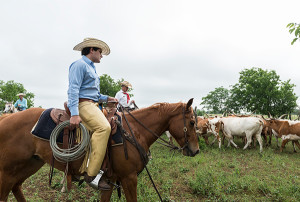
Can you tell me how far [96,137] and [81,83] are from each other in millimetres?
922

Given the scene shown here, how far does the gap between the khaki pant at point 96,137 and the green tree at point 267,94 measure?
1287 inches

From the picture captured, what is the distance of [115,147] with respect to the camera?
3139 mm

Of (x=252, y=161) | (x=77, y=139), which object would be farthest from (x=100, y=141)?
(x=252, y=161)

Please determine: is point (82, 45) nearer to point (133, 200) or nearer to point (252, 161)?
point (133, 200)

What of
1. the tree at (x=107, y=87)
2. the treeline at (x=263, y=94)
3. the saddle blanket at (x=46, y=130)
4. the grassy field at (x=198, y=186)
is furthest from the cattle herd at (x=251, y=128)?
the tree at (x=107, y=87)

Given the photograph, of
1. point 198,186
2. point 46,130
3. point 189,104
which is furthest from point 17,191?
point 198,186

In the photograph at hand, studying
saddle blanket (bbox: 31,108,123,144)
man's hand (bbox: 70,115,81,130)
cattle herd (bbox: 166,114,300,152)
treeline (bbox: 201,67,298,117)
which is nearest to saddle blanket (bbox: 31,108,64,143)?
saddle blanket (bbox: 31,108,123,144)

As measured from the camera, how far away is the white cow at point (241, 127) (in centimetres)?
1124

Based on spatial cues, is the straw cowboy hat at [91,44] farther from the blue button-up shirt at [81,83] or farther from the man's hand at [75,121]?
the man's hand at [75,121]

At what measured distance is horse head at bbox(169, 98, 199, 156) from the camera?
352cm

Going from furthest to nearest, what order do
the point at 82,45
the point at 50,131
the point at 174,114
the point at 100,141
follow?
1. the point at 174,114
2. the point at 82,45
3. the point at 50,131
4. the point at 100,141

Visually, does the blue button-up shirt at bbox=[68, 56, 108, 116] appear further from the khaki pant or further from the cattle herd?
the cattle herd

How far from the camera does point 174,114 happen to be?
3.58m

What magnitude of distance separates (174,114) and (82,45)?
6.88 ft
